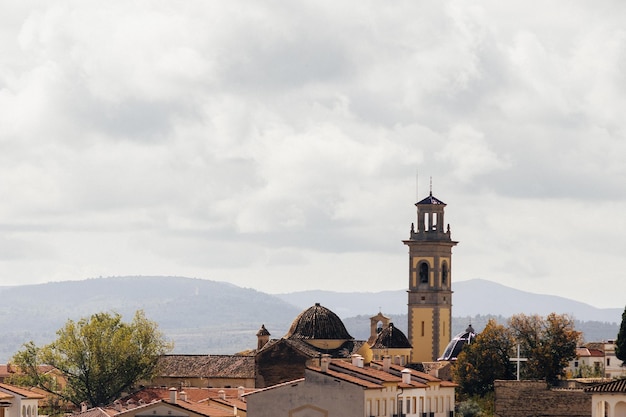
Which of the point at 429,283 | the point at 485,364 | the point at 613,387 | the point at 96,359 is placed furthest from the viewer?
the point at 429,283

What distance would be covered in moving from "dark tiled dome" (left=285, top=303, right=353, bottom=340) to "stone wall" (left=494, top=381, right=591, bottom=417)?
111ft

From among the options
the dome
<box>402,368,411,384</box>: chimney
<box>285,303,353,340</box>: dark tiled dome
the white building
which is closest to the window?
the dome

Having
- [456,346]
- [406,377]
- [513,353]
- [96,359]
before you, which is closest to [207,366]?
[96,359]

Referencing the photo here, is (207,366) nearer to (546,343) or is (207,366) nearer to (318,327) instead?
(318,327)

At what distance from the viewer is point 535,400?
11531cm

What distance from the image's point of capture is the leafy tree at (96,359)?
461 feet

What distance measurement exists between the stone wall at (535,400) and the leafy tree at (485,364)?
10.9 m

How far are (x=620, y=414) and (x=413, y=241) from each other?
216 ft

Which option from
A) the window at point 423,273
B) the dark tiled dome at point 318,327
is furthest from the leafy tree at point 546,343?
the window at point 423,273

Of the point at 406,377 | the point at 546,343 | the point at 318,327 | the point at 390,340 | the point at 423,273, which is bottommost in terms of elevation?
the point at 406,377

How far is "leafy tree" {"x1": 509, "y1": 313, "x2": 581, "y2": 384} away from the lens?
124938 mm

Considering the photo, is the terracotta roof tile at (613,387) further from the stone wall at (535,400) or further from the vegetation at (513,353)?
the vegetation at (513,353)

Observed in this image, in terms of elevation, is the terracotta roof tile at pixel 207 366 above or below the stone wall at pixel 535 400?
above

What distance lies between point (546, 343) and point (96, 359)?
3511 cm
